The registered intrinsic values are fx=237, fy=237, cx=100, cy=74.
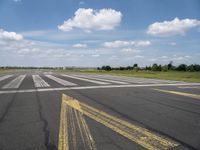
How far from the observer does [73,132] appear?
188 inches

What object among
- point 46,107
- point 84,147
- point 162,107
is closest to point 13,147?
point 84,147

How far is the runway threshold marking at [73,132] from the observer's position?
4035mm

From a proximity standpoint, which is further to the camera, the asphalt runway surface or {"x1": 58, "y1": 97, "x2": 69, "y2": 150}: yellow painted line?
the asphalt runway surface

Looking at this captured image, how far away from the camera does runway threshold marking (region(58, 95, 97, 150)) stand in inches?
159

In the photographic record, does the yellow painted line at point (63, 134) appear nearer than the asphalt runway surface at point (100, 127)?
Yes

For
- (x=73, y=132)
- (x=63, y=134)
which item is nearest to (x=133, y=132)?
(x=73, y=132)

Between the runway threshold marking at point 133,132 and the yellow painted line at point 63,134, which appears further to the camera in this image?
the runway threshold marking at point 133,132

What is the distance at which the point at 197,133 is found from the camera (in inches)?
188

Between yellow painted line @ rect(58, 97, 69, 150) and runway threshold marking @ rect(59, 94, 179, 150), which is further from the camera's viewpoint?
runway threshold marking @ rect(59, 94, 179, 150)

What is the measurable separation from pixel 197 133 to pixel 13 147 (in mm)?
3507

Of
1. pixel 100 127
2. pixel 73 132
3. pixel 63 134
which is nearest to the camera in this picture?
pixel 63 134

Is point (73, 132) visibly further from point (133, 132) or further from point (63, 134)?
point (133, 132)

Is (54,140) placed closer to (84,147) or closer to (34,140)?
(34,140)

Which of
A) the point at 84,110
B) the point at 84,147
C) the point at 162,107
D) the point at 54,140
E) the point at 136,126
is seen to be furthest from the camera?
the point at 162,107
